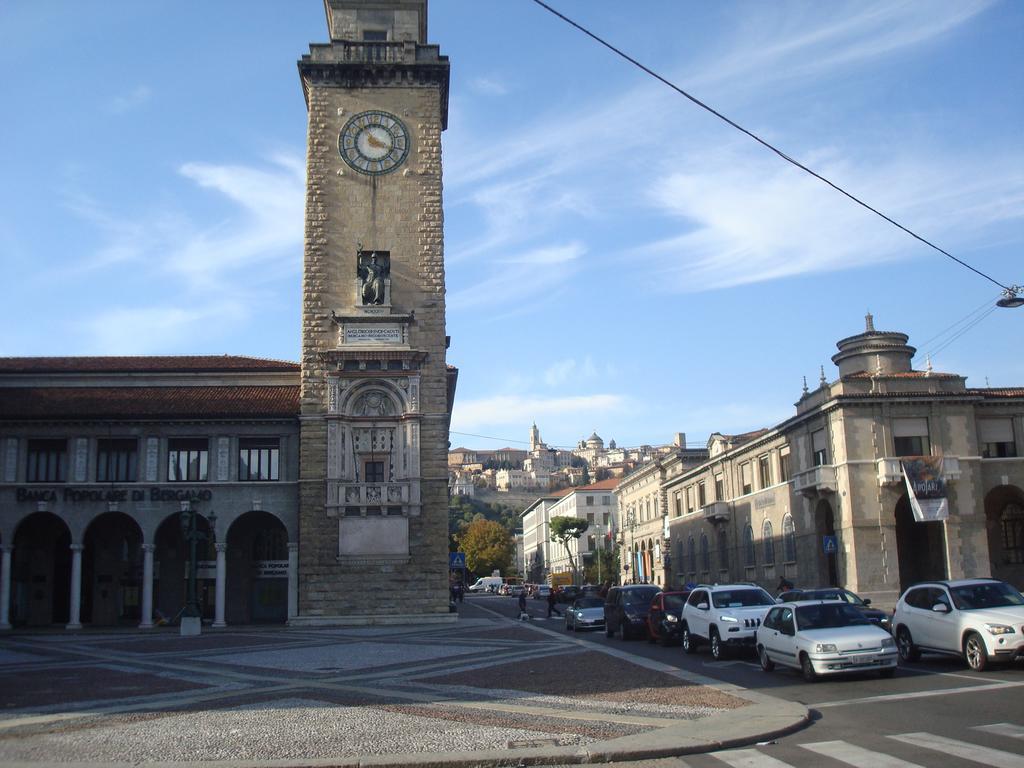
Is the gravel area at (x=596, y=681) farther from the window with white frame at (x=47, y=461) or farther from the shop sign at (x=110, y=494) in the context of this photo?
the window with white frame at (x=47, y=461)

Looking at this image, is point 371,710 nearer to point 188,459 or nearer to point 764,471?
Answer: point 188,459

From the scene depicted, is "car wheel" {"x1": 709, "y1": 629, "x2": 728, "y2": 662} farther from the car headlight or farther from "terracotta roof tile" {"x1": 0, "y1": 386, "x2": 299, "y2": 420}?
"terracotta roof tile" {"x1": 0, "y1": 386, "x2": 299, "y2": 420}

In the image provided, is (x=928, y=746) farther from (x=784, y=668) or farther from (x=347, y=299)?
(x=347, y=299)

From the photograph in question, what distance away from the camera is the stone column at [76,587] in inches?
1539

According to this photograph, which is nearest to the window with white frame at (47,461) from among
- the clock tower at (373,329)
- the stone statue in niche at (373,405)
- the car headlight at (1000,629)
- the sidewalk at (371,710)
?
the clock tower at (373,329)

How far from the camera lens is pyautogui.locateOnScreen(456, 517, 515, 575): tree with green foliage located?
127 metres

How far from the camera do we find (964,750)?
32.5 ft

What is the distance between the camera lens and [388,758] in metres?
10.5

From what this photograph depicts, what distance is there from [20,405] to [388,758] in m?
36.7

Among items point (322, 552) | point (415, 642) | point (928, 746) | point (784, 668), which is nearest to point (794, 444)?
point (322, 552)

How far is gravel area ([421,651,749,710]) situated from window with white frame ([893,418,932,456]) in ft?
88.7

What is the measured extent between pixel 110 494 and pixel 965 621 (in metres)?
33.9

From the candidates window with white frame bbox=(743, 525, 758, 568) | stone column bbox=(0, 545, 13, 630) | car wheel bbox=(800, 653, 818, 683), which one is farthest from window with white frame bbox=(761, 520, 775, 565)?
car wheel bbox=(800, 653, 818, 683)

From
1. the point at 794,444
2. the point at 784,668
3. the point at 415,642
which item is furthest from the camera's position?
the point at 794,444
